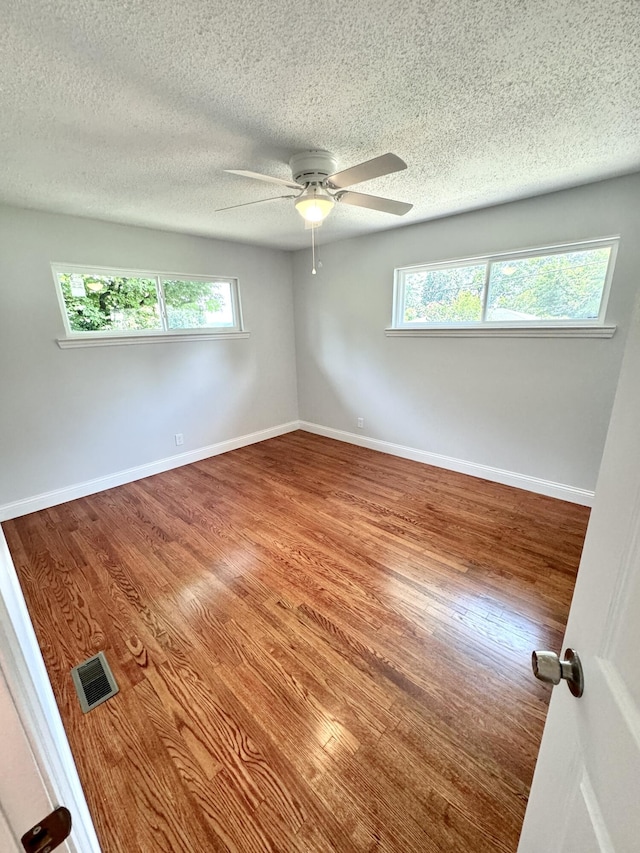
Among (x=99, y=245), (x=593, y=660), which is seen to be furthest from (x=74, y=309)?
(x=593, y=660)

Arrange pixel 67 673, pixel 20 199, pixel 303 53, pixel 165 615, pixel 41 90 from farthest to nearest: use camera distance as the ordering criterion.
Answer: pixel 20 199
pixel 165 615
pixel 67 673
pixel 41 90
pixel 303 53

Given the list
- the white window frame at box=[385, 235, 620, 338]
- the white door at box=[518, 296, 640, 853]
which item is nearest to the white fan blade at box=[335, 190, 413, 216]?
the white window frame at box=[385, 235, 620, 338]

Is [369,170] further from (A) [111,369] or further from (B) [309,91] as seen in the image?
(A) [111,369]

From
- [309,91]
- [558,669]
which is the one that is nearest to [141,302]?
[309,91]

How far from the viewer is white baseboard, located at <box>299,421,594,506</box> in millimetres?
2830

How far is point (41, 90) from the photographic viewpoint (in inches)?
51.7

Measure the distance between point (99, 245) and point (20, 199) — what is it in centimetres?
59

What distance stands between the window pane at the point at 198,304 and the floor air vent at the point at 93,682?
2959 millimetres

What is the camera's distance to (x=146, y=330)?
3.36m

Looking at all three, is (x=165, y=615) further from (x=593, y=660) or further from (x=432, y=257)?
(x=432, y=257)

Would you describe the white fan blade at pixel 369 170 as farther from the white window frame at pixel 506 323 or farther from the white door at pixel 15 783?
the white door at pixel 15 783

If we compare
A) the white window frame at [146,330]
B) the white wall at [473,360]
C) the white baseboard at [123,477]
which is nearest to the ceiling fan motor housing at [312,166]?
the white wall at [473,360]

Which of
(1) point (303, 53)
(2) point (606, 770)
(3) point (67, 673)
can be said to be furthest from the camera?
(3) point (67, 673)

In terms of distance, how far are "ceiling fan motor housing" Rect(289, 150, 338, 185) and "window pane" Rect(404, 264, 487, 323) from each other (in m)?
1.70
